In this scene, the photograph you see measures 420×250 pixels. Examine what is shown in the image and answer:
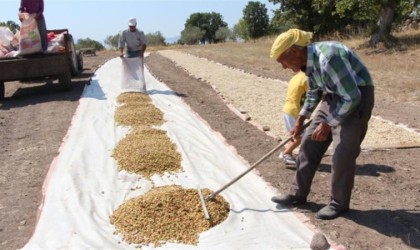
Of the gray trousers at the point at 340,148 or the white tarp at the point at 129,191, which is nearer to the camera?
the gray trousers at the point at 340,148

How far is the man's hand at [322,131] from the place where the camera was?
3033mm

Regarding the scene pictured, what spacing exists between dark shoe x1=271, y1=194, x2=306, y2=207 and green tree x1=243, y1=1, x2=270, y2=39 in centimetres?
4583

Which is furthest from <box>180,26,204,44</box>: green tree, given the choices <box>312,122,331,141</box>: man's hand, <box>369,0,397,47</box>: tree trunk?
<box>312,122,331,141</box>: man's hand

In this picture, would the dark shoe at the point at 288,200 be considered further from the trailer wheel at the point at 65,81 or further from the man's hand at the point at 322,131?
the trailer wheel at the point at 65,81

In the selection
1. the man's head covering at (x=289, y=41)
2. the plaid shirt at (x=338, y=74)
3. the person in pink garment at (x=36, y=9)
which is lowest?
the plaid shirt at (x=338, y=74)

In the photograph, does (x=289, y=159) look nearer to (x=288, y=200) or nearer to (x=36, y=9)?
(x=288, y=200)

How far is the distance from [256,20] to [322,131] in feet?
157

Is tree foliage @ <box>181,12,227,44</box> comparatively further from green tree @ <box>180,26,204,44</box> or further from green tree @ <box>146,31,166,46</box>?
green tree @ <box>146,31,166,46</box>

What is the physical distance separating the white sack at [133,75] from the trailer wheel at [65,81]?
1.19m

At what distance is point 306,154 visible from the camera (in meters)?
3.35

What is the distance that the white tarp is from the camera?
3102 millimetres

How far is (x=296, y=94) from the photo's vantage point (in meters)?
4.20

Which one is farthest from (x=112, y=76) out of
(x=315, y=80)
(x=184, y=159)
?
(x=315, y=80)

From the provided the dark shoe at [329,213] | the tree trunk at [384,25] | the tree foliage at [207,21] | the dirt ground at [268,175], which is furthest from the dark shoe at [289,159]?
the tree foliage at [207,21]
